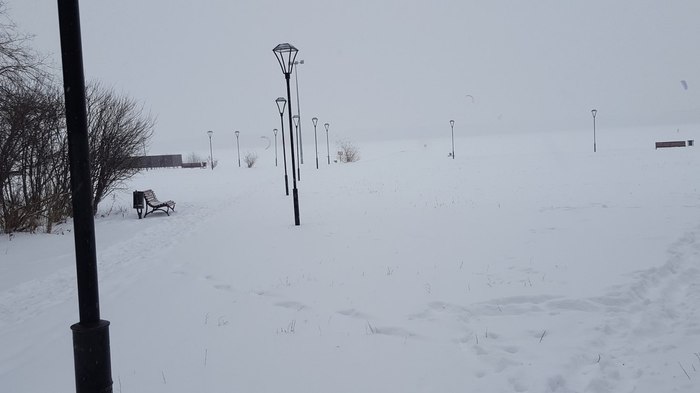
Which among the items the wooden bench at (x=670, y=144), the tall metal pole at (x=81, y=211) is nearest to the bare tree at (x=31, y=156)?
the tall metal pole at (x=81, y=211)

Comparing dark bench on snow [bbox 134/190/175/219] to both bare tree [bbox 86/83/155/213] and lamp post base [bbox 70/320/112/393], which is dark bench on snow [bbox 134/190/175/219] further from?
lamp post base [bbox 70/320/112/393]

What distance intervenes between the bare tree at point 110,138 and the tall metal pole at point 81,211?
13.7 meters

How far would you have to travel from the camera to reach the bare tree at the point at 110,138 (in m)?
15.5

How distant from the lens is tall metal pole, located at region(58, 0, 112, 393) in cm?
277

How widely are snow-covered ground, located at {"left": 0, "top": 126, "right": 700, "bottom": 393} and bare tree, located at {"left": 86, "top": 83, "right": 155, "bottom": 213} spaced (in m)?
4.18

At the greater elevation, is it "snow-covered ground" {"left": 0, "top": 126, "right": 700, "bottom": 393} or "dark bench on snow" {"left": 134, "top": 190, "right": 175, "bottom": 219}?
"dark bench on snow" {"left": 134, "top": 190, "right": 175, "bottom": 219}

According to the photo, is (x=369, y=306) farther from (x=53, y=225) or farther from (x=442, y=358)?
(x=53, y=225)

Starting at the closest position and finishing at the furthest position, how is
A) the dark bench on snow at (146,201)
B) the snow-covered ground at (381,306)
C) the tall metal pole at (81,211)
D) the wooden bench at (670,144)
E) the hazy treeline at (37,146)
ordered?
the tall metal pole at (81,211) → the snow-covered ground at (381,306) → the hazy treeline at (37,146) → the dark bench on snow at (146,201) → the wooden bench at (670,144)

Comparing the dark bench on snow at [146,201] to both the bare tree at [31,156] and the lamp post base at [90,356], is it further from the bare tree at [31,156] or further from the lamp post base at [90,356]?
the lamp post base at [90,356]

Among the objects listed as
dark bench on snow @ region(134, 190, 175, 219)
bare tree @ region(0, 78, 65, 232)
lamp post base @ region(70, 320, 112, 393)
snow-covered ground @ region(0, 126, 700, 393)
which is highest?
bare tree @ region(0, 78, 65, 232)

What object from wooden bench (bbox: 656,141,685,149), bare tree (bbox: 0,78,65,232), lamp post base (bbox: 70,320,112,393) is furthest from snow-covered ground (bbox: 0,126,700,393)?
wooden bench (bbox: 656,141,685,149)

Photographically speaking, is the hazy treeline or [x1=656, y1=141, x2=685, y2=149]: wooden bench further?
[x1=656, y1=141, x2=685, y2=149]: wooden bench


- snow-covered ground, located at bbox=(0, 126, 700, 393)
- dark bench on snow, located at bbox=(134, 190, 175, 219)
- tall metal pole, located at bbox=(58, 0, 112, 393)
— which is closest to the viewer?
tall metal pole, located at bbox=(58, 0, 112, 393)

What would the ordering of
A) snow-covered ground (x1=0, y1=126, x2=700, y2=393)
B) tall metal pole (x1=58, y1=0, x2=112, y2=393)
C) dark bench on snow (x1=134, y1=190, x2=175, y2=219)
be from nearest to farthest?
tall metal pole (x1=58, y1=0, x2=112, y2=393) → snow-covered ground (x1=0, y1=126, x2=700, y2=393) → dark bench on snow (x1=134, y1=190, x2=175, y2=219)
